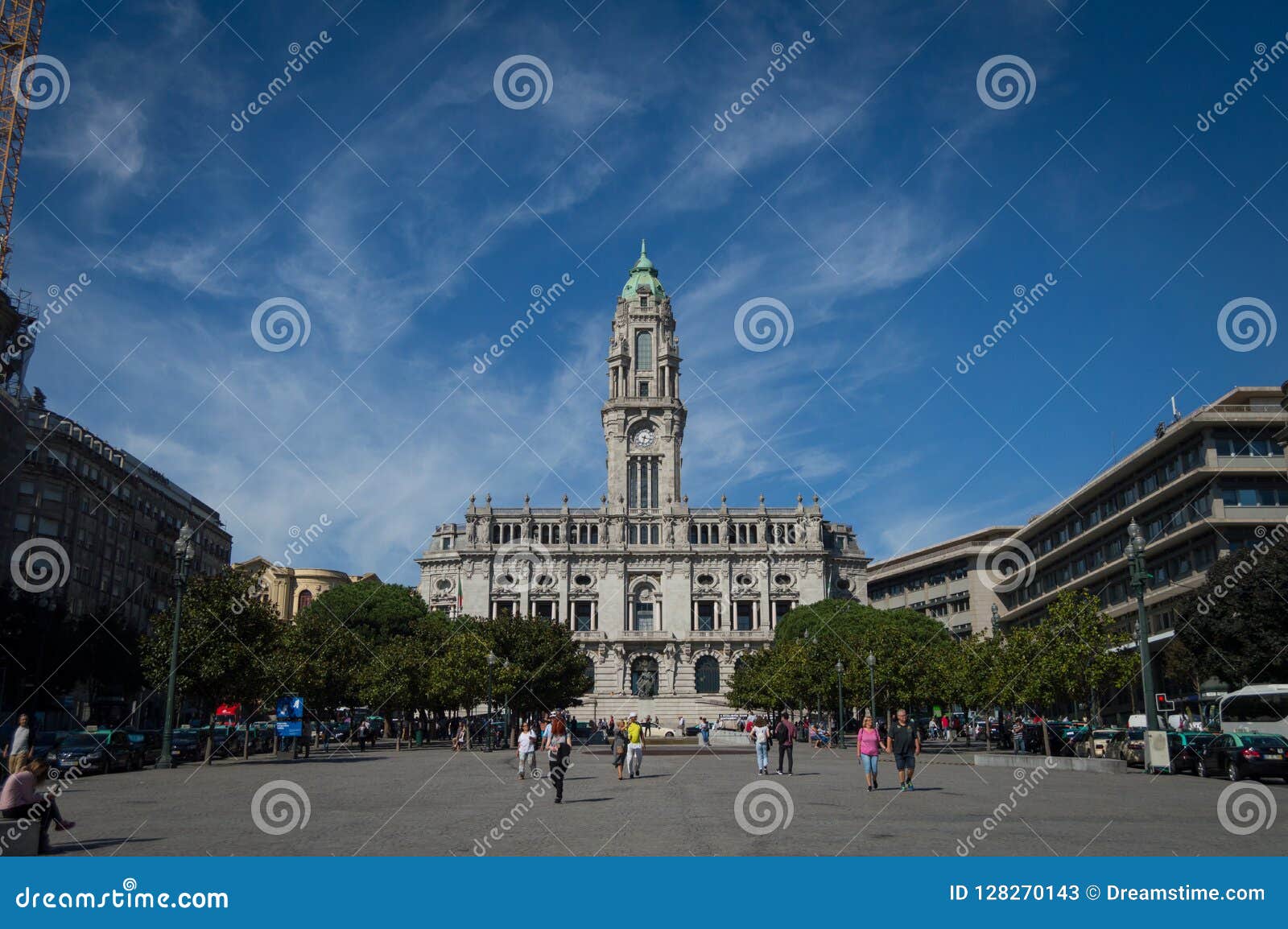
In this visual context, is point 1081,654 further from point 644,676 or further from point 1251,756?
point 644,676

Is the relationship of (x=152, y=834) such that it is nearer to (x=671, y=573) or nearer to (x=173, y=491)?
(x=173, y=491)

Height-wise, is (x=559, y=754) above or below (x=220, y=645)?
below

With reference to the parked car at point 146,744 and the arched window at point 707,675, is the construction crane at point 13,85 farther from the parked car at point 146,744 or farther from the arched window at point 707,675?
the arched window at point 707,675

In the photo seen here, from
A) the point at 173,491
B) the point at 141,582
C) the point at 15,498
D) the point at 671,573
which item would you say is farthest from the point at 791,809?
the point at 671,573

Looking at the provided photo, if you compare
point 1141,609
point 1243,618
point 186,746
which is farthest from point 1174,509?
point 186,746

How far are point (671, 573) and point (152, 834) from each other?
99.8 m

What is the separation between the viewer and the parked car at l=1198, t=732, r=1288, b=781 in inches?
1078

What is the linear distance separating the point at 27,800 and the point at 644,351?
11171cm

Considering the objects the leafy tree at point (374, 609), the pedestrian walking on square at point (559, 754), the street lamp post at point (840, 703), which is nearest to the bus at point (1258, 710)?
the street lamp post at point (840, 703)

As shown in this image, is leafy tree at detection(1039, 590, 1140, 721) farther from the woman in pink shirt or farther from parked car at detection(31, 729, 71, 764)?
parked car at detection(31, 729, 71, 764)

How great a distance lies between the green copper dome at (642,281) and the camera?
12494 cm

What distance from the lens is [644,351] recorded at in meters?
123

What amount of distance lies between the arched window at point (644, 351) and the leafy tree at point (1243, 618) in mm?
78562

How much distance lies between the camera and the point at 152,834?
1497cm
